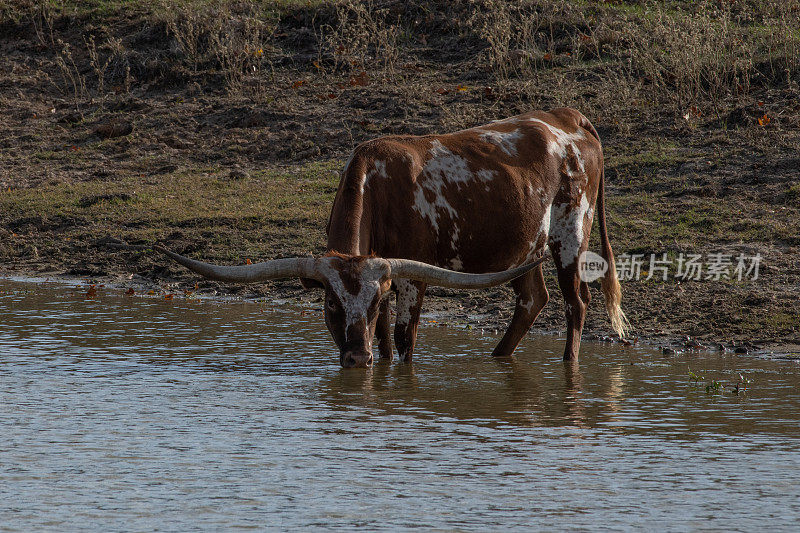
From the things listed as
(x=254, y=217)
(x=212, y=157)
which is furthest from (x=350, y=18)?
(x=254, y=217)

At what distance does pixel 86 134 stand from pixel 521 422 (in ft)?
33.2

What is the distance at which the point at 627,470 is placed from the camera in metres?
5.24

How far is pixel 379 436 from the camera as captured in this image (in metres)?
5.92

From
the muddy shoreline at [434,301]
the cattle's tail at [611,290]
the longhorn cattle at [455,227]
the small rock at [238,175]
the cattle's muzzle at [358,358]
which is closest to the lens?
the cattle's muzzle at [358,358]

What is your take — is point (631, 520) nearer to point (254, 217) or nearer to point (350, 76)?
point (254, 217)

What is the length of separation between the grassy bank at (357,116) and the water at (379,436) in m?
1.84

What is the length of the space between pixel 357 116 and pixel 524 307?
638cm

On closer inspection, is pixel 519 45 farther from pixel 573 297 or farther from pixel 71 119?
pixel 573 297

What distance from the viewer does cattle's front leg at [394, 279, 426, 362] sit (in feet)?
25.2

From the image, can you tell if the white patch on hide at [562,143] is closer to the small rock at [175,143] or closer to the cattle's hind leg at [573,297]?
the cattle's hind leg at [573,297]

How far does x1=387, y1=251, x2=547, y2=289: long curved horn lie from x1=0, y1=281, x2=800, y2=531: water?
63 centimetres

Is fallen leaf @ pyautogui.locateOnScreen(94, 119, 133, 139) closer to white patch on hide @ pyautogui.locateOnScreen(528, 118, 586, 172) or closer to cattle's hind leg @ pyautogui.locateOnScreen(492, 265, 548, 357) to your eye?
white patch on hide @ pyautogui.locateOnScreen(528, 118, 586, 172)

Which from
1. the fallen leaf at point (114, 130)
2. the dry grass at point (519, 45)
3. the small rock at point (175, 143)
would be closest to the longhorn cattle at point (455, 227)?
the dry grass at point (519, 45)

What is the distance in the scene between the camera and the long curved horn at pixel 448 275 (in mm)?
7125
